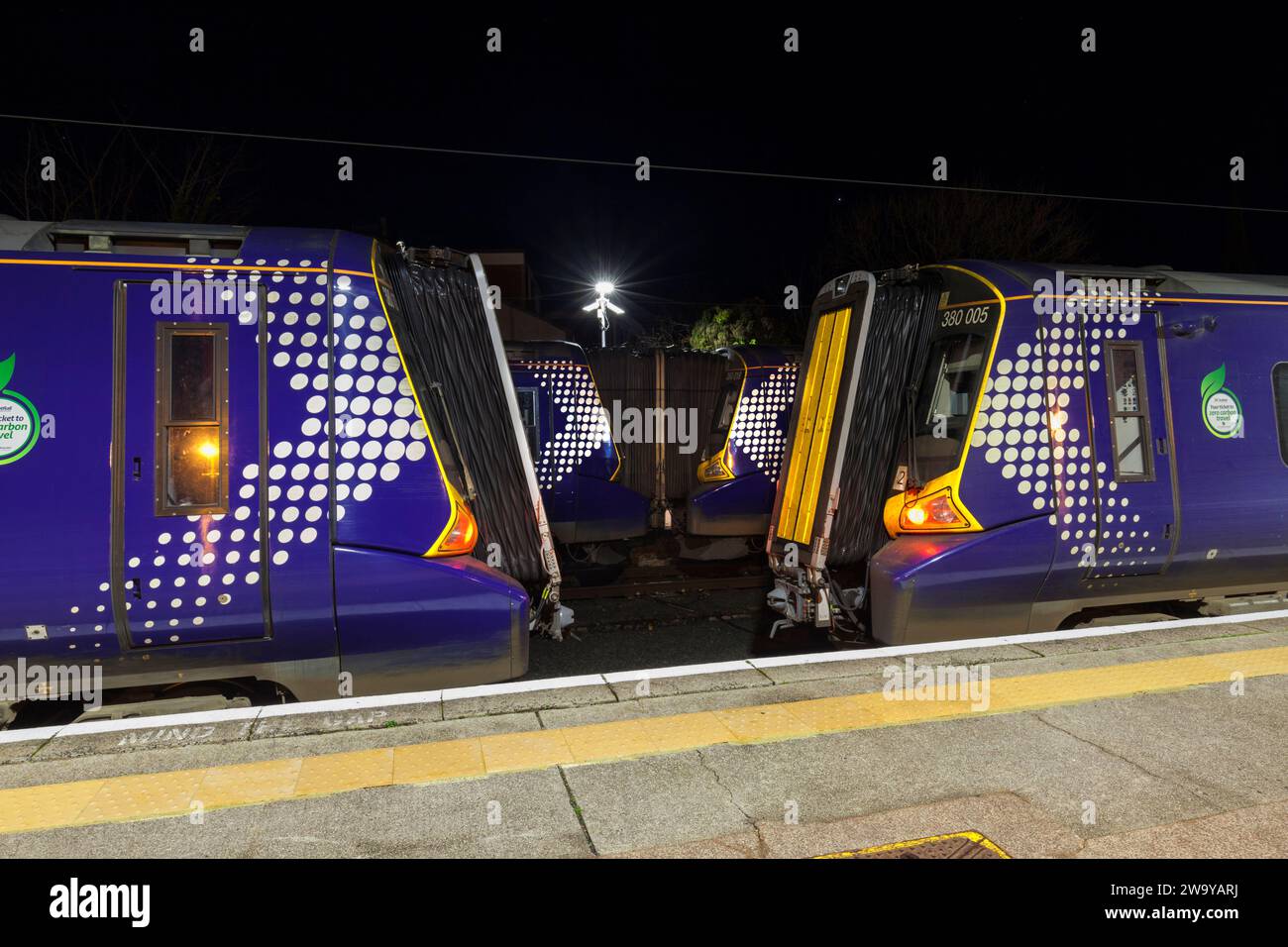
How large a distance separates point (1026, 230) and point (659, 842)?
2567 cm

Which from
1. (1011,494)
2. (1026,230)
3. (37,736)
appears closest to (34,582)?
(37,736)

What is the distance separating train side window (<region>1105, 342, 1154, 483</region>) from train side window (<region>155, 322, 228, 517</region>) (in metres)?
5.98

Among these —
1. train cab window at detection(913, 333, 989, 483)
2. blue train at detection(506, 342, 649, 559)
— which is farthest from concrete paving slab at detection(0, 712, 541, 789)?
blue train at detection(506, 342, 649, 559)

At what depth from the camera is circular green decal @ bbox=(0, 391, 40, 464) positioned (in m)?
4.16

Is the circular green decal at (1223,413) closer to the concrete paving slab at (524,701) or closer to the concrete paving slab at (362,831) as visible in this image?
the concrete paving slab at (524,701)

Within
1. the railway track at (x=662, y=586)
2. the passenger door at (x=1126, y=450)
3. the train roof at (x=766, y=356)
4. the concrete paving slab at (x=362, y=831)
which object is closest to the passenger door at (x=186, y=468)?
the concrete paving slab at (x=362, y=831)

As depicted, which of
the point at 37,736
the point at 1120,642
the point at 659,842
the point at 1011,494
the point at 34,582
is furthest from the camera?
the point at 1011,494

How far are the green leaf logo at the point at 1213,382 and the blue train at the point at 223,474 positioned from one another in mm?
5600

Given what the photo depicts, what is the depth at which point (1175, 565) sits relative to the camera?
6207 millimetres

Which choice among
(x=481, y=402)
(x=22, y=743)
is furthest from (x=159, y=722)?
(x=481, y=402)

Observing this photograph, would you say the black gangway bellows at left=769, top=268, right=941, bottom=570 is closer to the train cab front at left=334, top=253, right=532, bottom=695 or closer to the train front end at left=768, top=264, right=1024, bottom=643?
the train front end at left=768, top=264, right=1024, bottom=643

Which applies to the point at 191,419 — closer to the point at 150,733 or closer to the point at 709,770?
the point at 150,733

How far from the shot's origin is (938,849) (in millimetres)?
2953

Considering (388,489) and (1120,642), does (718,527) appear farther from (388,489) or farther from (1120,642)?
(388,489)
